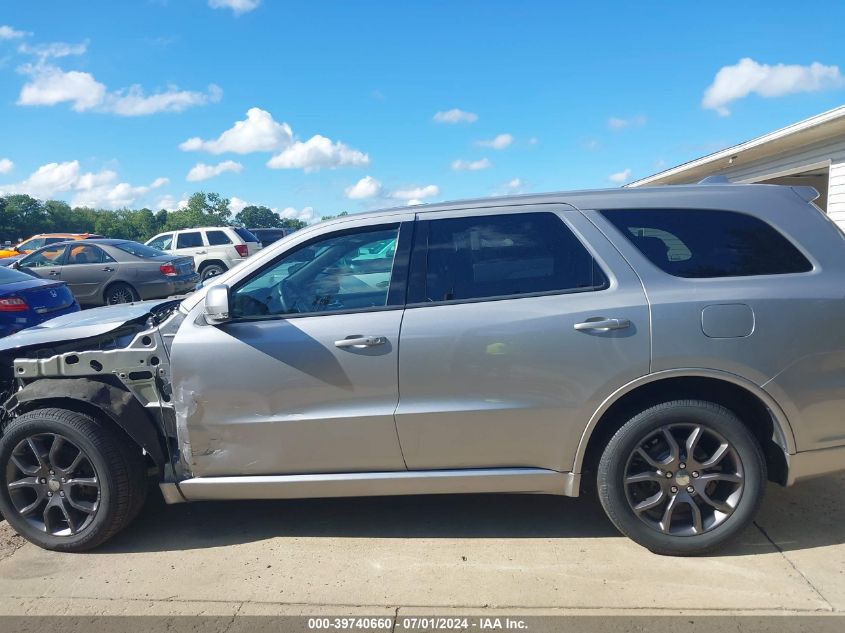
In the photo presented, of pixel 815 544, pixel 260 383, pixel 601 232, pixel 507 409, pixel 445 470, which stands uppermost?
pixel 601 232

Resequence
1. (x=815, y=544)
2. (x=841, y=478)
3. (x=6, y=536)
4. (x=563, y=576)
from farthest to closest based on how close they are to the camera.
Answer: (x=841, y=478) → (x=6, y=536) → (x=815, y=544) → (x=563, y=576)

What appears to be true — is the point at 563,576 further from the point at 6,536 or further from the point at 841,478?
the point at 6,536

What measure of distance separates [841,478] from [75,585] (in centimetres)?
465

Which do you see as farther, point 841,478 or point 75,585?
point 841,478

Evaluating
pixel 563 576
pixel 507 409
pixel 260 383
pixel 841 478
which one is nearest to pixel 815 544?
pixel 841 478

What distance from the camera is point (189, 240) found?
704 inches

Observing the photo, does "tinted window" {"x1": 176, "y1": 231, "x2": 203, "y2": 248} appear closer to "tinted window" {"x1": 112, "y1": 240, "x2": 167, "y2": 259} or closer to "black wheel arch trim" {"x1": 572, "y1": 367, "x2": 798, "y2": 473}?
"tinted window" {"x1": 112, "y1": 240, "x2": 167, "y2": 259}

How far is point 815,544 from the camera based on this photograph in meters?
3.11

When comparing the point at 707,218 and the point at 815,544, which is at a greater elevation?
the point at 707,218

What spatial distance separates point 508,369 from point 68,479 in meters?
2.48

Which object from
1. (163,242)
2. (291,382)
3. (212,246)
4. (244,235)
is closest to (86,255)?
(212,246)

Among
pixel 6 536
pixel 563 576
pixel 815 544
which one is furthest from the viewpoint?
pixel 6 536

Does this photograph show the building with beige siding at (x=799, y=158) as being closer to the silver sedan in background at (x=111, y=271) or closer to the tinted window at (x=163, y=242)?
the silver sedan in background at (x=111, y=271)

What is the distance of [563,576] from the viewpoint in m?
2.89
